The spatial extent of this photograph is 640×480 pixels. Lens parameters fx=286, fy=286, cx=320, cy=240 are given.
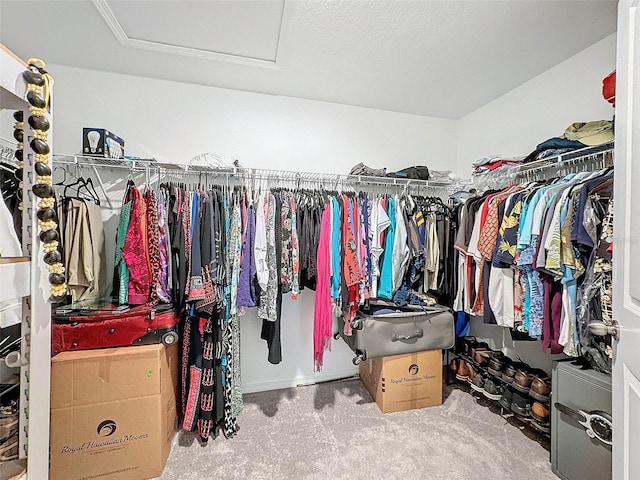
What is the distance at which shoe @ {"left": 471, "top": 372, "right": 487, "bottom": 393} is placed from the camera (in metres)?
2.11

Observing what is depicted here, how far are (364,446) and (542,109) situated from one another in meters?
2.52

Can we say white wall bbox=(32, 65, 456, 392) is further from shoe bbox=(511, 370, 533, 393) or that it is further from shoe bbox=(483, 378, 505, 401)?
shoe bbox=(511, 370, 533, 393)

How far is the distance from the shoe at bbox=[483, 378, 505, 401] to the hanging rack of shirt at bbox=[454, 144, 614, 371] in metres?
0.55

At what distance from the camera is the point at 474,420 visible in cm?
193

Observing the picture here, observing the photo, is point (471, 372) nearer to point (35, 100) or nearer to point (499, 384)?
point (499, 384)

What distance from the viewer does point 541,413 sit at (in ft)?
5.56

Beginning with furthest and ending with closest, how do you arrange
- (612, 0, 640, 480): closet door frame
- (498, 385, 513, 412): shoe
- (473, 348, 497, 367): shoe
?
(473, 348, 497, 367): shoe < (498, 385, 513, 412): shoe < (612, 0, 640, 480): closet door frame

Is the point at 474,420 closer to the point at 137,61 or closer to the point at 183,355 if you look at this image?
the point at 183,355

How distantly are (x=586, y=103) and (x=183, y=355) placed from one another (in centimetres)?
292

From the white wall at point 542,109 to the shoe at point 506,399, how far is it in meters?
1.69

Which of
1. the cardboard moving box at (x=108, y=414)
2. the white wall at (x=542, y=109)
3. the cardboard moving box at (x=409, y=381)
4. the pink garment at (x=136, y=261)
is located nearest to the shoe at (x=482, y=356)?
the cardboard moving box at (x=409, y=381)

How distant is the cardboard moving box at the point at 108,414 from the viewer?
4.54 feet

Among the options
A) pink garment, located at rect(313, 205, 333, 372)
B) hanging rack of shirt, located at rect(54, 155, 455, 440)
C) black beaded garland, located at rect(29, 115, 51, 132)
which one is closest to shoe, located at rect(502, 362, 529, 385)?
hanging rack of shirt, located at rect(54, 155, 455, 440)

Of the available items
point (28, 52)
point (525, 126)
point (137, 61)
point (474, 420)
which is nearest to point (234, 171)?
point (137, 61)
